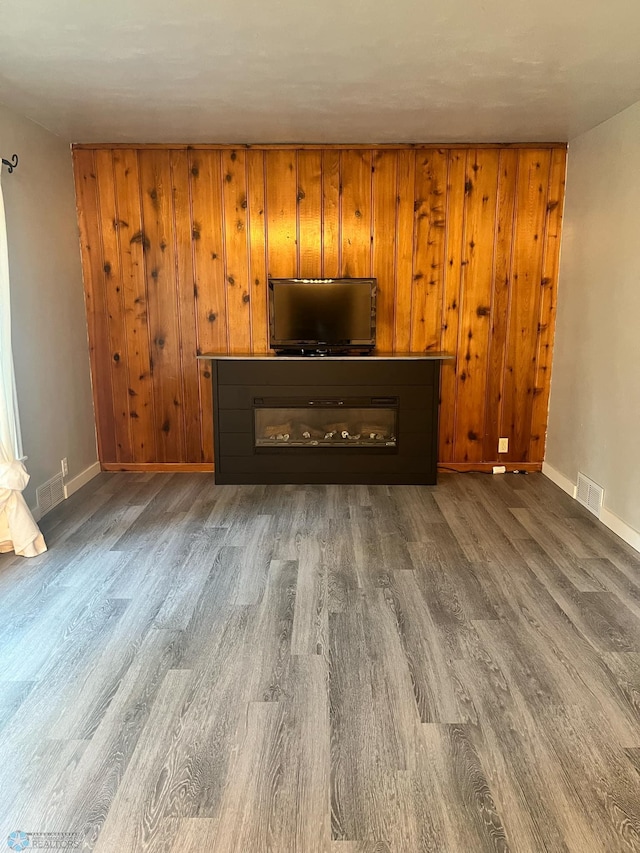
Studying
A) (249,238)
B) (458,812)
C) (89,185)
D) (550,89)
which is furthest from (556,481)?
(89,185)

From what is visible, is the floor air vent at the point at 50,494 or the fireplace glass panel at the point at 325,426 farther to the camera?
the fireplace glass panel at the point at 325,426

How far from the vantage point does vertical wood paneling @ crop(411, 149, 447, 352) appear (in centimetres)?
446

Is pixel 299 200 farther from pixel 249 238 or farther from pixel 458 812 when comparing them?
pixel 458 812

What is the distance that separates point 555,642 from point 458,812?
101 cm

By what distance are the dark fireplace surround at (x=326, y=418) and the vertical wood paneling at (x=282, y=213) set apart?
2.34ft

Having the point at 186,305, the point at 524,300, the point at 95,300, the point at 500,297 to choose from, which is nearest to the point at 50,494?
the point at 95,300

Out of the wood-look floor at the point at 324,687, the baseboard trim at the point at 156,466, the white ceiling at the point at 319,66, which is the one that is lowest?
the wood-look floor at the point at 324,687


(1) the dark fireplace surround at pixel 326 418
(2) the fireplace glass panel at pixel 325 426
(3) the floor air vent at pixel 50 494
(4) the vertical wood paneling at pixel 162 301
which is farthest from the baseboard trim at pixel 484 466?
(3) the floor air vent at pixel 50 494

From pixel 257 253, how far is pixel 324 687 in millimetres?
3297

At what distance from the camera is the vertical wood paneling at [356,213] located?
4.45 m

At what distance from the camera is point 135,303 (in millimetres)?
4668

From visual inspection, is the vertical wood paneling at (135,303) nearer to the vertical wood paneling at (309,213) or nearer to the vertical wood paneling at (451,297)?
the vertical wood paneling at (309,213)

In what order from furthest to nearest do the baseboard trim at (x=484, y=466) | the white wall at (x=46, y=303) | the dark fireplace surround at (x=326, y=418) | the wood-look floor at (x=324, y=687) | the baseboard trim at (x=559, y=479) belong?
the baseboard trim at (x=484, y=466), the dark fireplace surround at (x=326, y=418), the baseboard trim at (x=559, y=479), the white wall at (x=46, y=303), the wood-look floor at (x=324, y=687)

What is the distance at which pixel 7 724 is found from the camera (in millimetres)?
2023
